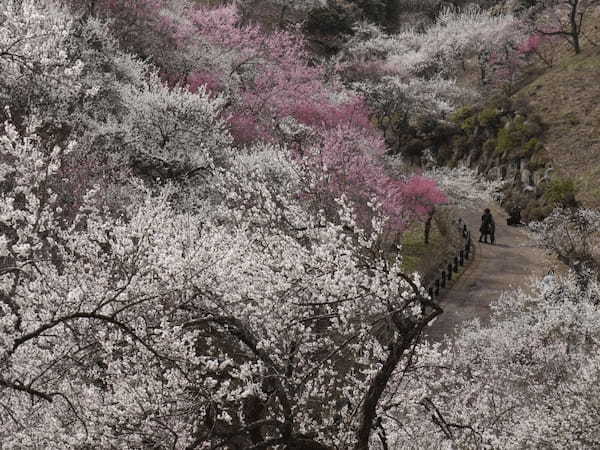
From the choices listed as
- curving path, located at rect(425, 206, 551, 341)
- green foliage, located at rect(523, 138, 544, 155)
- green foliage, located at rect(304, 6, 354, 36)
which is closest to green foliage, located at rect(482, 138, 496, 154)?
green foliage, located at rect(523, 138, 544, 155)

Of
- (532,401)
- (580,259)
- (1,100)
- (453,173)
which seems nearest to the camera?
(532,401)

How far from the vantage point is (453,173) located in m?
31.6

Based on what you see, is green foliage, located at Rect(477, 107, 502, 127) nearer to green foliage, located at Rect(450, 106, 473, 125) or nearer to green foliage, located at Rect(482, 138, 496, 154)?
green foliage, located at Rect(482, 138, 496, 154)

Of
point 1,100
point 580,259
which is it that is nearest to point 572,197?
point 580,259

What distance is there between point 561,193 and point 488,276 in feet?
22.5

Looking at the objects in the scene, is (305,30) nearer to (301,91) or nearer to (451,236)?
(301,91)

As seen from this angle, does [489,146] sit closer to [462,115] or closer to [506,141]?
[506,141]

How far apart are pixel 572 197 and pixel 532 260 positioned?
4.14m

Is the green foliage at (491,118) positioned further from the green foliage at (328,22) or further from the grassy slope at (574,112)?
the green foliage at (328,22)

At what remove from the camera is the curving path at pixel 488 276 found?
58.6 ft

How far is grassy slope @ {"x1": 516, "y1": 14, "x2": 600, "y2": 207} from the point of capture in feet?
87.4

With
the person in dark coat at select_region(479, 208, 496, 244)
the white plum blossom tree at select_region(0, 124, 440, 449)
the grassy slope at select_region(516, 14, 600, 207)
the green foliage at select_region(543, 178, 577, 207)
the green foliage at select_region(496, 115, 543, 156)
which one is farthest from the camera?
the green foliage at select_region(496, 115, 543, 156)

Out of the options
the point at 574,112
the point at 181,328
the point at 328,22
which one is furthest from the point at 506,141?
the point at 181,328

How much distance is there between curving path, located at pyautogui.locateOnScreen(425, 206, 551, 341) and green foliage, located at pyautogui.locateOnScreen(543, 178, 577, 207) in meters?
1.89
